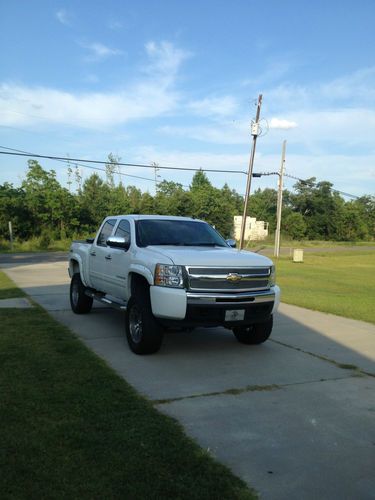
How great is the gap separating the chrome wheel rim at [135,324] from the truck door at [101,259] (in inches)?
54.2

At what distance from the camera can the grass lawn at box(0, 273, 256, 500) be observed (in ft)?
9.76

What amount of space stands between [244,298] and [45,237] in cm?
3410

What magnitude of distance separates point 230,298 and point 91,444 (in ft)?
9.12

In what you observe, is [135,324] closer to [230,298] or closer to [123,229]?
[230,298]

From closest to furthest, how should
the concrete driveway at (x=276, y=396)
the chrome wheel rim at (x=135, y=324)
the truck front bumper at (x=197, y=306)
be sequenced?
the concrete driveway at (x=276, y=396), the truck front bumper at (x=197, y=306), the chrome wheel rim at (x=135, y=324)

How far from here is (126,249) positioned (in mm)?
6930

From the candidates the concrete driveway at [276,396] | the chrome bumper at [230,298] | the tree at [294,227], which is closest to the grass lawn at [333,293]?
the concrete driveway at [276,396]

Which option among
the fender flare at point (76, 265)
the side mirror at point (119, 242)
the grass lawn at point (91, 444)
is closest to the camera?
the grass lawn at point (91, 444)

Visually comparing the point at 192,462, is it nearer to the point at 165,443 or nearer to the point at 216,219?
the point at 165,443

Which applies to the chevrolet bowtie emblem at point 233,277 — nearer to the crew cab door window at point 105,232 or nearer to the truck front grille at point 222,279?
the truck front grille at point 222,279

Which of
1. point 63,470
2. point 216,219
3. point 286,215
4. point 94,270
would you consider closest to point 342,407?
point 63,470

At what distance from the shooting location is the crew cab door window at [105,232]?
8.12 meters

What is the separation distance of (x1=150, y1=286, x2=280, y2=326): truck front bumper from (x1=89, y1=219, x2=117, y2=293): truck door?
202 cm

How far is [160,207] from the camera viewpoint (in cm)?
5016
